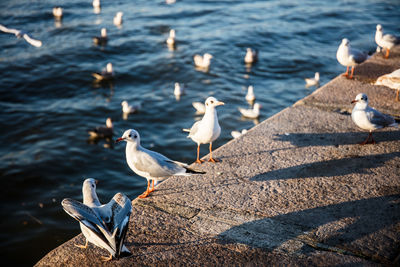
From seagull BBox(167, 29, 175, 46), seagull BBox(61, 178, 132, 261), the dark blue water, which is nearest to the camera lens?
seagull BBox(61, 178, 132, 261)

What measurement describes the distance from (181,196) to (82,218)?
1.09 metres

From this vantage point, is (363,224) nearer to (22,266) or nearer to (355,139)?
(355,139)

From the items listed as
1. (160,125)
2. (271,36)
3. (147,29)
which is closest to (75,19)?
(147,29)

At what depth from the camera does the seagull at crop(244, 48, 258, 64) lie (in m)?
13.4

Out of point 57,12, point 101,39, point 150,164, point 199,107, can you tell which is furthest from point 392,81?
point 57,12

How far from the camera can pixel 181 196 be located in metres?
3.94

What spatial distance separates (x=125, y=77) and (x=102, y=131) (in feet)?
12.0

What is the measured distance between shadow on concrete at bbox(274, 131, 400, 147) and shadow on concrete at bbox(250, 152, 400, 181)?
405 mm

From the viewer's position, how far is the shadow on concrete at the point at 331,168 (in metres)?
4.21

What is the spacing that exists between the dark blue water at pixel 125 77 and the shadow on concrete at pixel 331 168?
158 inches

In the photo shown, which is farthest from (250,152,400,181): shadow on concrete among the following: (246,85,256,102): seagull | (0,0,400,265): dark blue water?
(246,85,256,102): seagull

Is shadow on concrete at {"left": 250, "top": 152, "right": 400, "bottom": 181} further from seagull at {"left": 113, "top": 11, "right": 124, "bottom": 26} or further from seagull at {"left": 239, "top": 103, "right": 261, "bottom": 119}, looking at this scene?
seagull at {"left": 113, "top": 11, "right": 124, "bottom": 26}

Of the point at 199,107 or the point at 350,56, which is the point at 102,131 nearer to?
the point at 199,107

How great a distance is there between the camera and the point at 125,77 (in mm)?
12930
